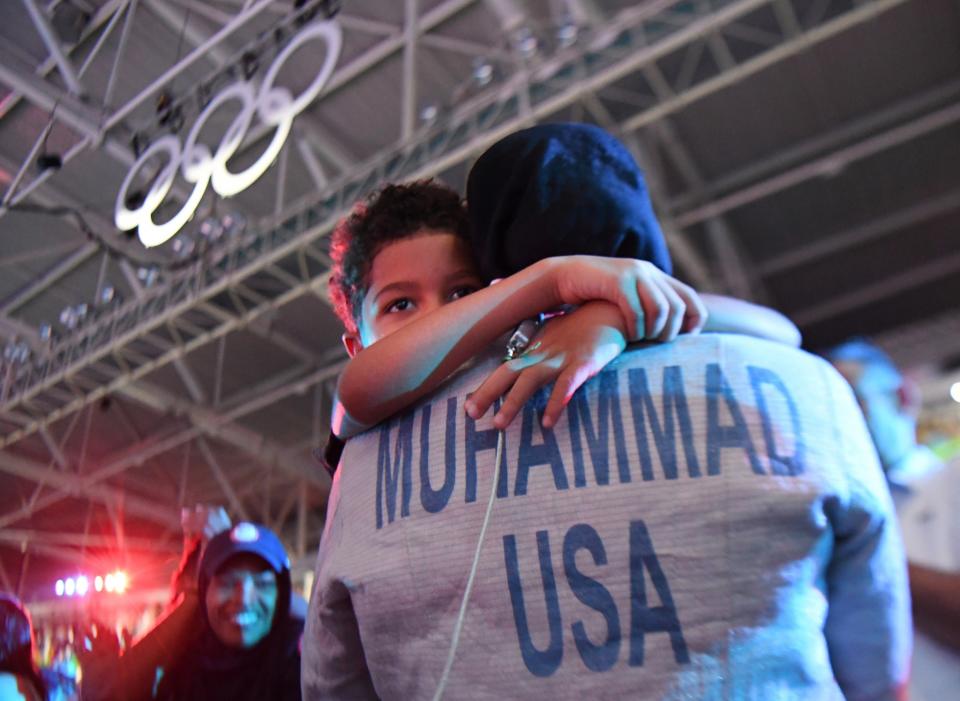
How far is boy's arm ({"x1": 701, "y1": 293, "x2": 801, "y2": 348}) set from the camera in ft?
2.13

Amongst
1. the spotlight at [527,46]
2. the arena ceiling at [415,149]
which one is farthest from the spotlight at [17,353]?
the spotlight at [527,46]

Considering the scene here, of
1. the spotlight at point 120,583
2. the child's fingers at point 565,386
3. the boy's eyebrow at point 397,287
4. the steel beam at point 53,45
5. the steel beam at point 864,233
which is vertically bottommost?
the child's fingers at point 565,386

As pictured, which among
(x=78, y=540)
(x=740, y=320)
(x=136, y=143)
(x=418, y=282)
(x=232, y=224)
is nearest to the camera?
(x=740, y=320)

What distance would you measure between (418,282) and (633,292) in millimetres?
305

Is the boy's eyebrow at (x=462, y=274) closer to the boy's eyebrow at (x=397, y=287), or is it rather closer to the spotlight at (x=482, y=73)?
the boy's eyebrow at (x=397, y=287)

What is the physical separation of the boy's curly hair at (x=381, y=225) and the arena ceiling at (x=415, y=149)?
2.82m

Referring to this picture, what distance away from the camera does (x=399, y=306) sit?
0.79m

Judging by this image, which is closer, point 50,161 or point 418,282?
point 418,282

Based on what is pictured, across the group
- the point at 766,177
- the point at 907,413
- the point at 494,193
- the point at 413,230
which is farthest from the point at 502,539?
the point at 766,177

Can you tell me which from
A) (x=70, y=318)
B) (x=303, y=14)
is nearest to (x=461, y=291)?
(x=303, y=14)

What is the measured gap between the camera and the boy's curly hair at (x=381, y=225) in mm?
861

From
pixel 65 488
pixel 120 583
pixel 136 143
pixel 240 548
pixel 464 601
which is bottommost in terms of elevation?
Result: pixel 464 601

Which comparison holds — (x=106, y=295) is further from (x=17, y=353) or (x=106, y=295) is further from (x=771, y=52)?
(x=771, y=52)

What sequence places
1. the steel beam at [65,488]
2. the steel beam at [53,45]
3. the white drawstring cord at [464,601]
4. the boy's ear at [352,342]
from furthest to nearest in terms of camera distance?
the steel beam at [65,488] < the steel beam at [53,45] < the boy's ear at [352,342] < the white drawstring cord at [464,601]
